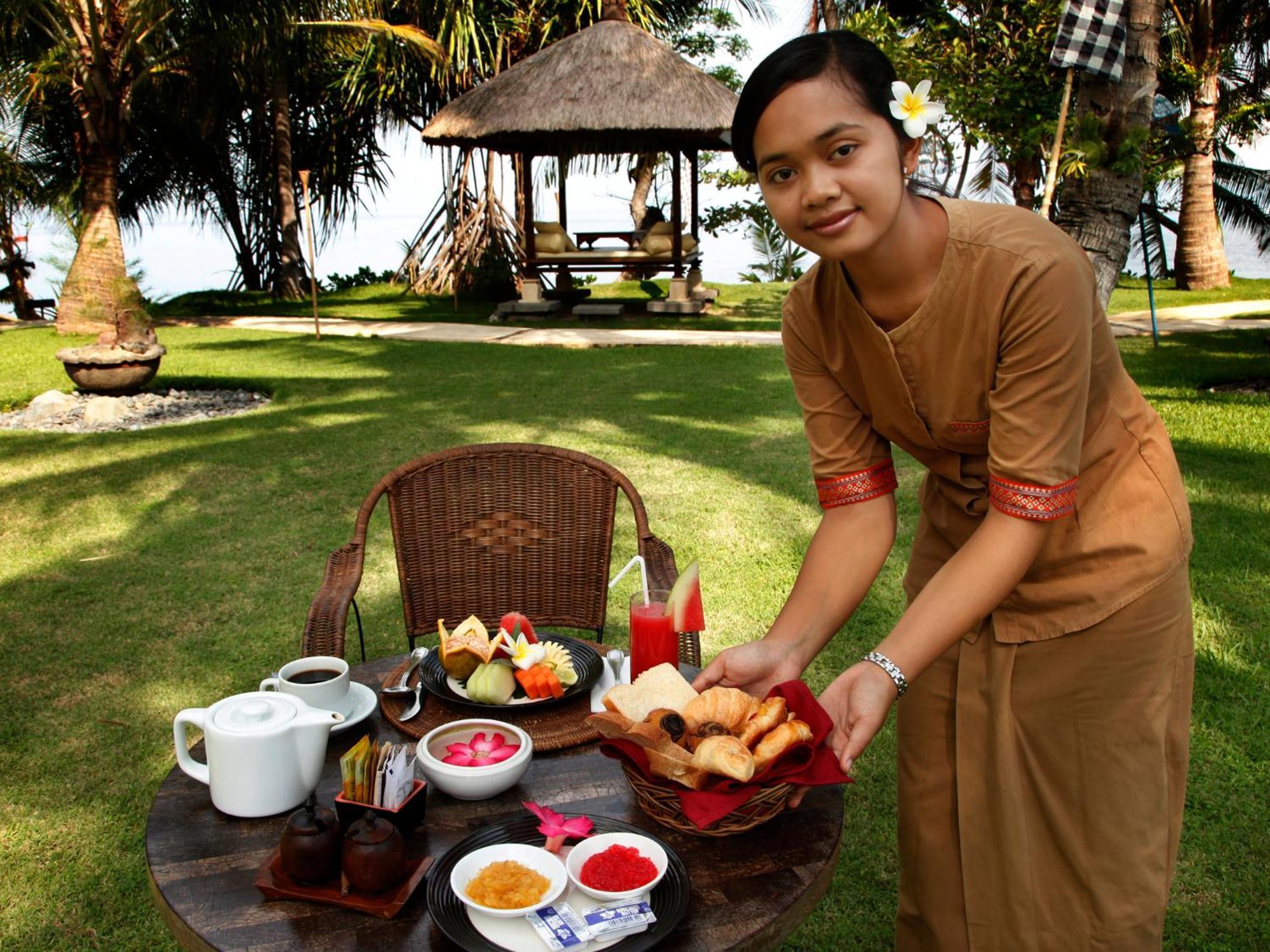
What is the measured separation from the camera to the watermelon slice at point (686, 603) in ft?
6.03

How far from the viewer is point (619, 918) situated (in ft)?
4.29

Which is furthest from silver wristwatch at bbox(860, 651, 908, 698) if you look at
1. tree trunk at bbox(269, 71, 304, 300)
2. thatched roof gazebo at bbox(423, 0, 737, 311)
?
tree trunk at bbox(269, 71, 304, 300)

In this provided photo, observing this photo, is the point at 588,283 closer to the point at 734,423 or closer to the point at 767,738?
the point at 734,423

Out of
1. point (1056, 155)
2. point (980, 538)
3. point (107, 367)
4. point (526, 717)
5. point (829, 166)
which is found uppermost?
point (1056, 155)

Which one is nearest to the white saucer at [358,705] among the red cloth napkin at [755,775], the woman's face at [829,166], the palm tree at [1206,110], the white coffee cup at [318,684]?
the white coffee cup at [318,684]

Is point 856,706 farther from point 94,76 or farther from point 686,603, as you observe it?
point 94,76

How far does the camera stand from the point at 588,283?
706 inches

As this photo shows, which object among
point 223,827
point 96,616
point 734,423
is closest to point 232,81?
Result: point 734,423

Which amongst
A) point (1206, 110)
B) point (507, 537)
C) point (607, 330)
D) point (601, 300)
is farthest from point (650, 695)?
point (1206, 110)

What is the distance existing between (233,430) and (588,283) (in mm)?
11155

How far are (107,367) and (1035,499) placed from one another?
8.01 m

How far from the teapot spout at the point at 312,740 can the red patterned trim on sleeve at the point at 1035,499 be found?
3.34ft

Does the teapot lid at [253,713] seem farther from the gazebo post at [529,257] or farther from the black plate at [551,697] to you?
the gazebo post at [529,257]

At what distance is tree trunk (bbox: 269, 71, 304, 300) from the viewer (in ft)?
50.9
